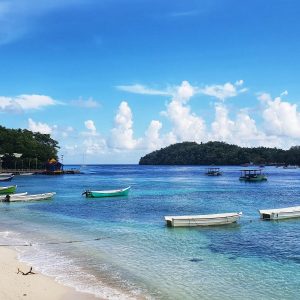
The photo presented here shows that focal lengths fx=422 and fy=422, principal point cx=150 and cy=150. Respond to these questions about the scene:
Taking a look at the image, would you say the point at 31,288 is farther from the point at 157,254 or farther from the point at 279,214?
the point at 279,214

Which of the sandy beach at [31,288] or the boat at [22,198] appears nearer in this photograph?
the sandy beach at [31,288]

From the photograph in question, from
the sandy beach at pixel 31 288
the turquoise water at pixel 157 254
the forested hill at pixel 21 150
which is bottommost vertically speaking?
the turquoise water at pixel 157 254

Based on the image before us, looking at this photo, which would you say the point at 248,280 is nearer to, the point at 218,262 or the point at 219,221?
the point at 218,262

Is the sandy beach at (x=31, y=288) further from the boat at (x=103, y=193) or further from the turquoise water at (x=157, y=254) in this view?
the boat at (x=103, y=193)

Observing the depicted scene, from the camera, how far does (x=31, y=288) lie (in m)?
→ 18.0

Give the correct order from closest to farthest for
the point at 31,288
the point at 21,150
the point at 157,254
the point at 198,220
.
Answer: the point at 31,288
the point at 157,254
the point at 198,220
the point at 21,150

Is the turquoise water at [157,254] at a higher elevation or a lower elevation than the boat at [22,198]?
lower

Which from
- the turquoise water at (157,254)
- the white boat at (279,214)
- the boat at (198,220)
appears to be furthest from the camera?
the white boat at (279,214)

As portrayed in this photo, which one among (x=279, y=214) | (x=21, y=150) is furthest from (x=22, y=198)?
(x=21, y=150)

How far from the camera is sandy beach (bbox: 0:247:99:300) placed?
16953 millimetres

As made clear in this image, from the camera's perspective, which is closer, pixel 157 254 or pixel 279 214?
pixel 157 254

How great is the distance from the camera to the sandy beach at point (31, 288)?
1695 cm

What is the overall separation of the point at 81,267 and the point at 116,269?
1.94 meters

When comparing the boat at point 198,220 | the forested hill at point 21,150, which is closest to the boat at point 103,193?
the boat at point 198,220
